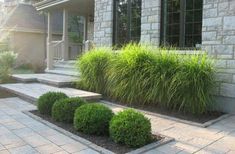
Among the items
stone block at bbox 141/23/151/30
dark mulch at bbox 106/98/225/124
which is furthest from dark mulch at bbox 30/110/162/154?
stone block at bbox 141/23/151/30

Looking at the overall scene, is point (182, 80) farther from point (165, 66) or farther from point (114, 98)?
point (114, 98)

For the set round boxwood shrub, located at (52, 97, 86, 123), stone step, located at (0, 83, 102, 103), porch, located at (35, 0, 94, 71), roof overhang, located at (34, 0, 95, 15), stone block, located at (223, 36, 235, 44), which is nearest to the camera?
round boxwood shrub, located at (52, 97, 86, 123)

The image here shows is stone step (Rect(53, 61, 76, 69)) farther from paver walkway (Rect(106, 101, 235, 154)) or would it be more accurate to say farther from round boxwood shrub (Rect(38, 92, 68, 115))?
paver walkway (Rect(106, 101, 235, 154))

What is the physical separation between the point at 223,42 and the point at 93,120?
340 cm

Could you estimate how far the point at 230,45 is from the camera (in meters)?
5.76

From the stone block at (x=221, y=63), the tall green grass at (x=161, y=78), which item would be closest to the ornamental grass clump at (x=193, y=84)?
the tall green grass at (x=161, y=78)

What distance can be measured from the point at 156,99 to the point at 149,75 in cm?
53

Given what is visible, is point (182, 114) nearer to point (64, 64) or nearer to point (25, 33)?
point (64, 64)

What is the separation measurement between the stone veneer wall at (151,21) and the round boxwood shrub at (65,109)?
327 cm

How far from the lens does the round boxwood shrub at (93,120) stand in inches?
165

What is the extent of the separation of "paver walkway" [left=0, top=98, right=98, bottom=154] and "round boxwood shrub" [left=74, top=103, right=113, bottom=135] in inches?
11.7

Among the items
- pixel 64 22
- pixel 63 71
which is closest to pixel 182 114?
pixel 63 71

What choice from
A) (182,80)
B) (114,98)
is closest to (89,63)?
(114,98)

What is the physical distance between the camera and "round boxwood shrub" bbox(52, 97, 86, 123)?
4.84m
